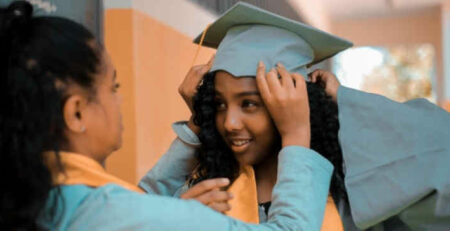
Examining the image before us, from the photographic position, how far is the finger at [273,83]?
1.53m

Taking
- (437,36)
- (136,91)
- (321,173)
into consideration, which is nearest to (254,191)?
(321,173)

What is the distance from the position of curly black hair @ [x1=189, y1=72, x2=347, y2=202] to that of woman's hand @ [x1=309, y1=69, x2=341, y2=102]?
16 mm

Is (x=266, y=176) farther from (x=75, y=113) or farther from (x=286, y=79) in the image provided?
(x=75, y=113)

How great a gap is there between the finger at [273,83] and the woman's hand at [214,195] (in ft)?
0.98

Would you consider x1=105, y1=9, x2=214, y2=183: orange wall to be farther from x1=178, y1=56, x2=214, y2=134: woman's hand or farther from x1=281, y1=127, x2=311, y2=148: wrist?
x1=281, y1=127, x2=311, y2=148: wrist

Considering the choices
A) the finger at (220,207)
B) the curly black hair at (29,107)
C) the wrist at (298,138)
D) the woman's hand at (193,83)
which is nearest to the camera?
the curly black hair at (29,107)

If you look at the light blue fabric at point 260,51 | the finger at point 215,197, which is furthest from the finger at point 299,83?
the finger at point 215,197

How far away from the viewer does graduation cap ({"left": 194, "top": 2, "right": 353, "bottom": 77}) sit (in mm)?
1695

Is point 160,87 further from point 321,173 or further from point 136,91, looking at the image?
point 321,173

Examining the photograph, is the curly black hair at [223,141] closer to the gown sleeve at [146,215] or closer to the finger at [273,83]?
the finger at [273,83]

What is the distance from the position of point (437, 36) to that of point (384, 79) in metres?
4.43

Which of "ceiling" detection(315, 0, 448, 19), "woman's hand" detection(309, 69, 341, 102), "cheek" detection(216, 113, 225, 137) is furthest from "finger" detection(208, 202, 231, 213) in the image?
"ceiling" detection(315, 0, 448, 19)

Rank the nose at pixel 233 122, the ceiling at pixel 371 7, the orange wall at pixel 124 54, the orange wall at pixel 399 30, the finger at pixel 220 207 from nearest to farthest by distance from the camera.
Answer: the finger at pixel 220 207 → the nose at pixel 233 122 → the orange wall at pixel 124 54 → the ceiling at pixel 371 7 → the orange wall at pixel 399 30

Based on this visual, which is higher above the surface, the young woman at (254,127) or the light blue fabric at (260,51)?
the light blue fabric at (260,51)
